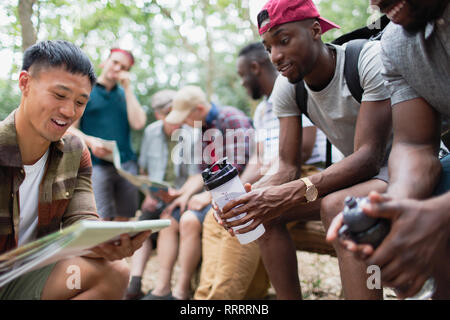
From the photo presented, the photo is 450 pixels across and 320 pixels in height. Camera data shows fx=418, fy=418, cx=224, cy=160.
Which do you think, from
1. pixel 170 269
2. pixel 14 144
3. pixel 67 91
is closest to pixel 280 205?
pixel 67 91

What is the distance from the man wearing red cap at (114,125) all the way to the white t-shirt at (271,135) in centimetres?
136

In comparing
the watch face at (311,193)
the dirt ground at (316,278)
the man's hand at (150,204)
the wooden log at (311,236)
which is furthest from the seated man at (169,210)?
the watch face at (311,193)

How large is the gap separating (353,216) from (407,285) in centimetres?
27

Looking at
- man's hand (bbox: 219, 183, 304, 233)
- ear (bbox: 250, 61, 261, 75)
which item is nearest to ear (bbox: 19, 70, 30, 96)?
man's hand (bbox: 219, 183, 304, 233)

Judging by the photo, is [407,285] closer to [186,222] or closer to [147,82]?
[186,222]

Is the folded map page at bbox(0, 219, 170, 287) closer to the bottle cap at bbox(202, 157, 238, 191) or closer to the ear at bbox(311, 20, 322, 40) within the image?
the bottle cap at bbox(202, 157, 238, 191)

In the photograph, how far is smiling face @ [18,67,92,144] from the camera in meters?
1.83

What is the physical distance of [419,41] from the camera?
1.68 m

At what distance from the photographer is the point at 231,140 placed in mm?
3865

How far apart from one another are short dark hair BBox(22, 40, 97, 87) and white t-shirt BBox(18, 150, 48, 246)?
1.46 ft

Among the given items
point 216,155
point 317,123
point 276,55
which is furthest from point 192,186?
point 276,55

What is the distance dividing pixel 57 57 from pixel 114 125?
96.7 inches

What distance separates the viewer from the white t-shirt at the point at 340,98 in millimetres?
2131

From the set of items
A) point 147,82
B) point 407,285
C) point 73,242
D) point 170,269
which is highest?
point 147,82
